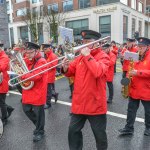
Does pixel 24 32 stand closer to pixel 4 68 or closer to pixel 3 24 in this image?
pixel 3 24

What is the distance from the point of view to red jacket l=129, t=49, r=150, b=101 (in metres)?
4.38

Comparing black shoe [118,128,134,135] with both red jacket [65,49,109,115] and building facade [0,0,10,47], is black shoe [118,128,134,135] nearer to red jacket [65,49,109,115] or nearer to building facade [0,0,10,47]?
red jacket [65,49,109,115]

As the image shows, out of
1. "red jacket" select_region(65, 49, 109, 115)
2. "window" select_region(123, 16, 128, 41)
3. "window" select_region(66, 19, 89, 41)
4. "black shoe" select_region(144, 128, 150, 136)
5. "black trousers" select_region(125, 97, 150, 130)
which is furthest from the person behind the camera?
"window" select_region(66, 19, 89, 41)

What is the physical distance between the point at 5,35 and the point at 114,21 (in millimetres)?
22607

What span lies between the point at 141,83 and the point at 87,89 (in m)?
1.58

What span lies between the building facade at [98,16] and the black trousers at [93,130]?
95.6ft

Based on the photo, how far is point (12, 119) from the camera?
6.07 m

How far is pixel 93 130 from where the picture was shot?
11.2 feet

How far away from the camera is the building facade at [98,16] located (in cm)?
3238

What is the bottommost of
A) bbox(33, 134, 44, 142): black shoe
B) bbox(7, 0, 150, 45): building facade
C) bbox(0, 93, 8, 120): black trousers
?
bbox(33, 134, 44, 142): black shoe

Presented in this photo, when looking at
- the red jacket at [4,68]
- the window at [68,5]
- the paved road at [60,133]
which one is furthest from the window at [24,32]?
the red jacket at [4,68]

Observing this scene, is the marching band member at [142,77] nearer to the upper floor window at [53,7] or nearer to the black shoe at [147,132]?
the black shoe at [147,132]

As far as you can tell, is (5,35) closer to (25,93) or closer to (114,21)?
(25,93)

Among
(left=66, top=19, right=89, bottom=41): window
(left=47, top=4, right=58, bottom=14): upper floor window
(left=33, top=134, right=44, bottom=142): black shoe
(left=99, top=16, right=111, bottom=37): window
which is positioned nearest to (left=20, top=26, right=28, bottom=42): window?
(left=47, top=4, right=58, bottom=14): upper floor window
